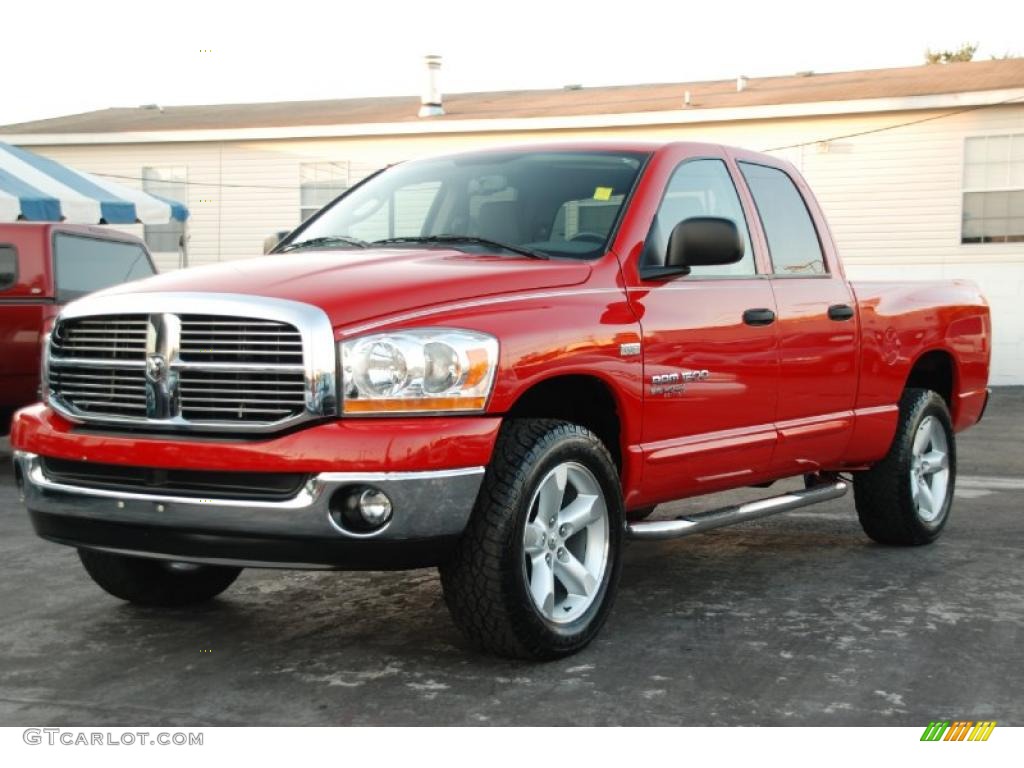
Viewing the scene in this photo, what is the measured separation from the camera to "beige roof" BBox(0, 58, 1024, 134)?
70.4ft

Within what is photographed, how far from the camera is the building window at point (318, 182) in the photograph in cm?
2455

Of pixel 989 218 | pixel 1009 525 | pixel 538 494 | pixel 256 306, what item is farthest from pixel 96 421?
pixel 989 218

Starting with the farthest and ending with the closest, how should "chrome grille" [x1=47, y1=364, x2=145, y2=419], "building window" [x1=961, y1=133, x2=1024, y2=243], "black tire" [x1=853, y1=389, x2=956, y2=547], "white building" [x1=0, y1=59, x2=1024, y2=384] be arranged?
"white building" [x1=0, y1=59, x2=1024, y2=384]
"building window" [x1=961, y1=133, x2=1024, y2=243]
"black tire" [x1=853, y1=389, x2=956, y2=547]
"chrome grille" [x1=47, y1=364, x2=145, y2=419]

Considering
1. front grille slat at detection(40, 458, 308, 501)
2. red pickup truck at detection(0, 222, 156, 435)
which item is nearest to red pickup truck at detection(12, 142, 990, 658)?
front grille slat at detection(40, 458, 308, 501)

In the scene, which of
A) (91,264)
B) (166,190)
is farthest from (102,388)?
(166,190)

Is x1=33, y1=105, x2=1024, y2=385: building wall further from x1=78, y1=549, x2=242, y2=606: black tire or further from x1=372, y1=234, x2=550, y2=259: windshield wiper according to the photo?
x1=78, y1=549, x2=242, y2=606: black tire

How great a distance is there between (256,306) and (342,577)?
218 centimetres

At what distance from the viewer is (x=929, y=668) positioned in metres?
4.68

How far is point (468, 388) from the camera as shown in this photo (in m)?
4.41

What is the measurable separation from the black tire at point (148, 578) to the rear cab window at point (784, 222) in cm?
274

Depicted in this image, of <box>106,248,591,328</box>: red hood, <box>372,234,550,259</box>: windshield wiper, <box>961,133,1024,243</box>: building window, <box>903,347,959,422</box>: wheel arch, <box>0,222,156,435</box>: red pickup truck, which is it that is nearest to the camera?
<box>106,248,591,328</box>: red hood

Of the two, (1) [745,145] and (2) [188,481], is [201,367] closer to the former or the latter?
(2) [188,481]

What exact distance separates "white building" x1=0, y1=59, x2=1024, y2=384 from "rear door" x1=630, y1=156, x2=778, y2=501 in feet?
50.5

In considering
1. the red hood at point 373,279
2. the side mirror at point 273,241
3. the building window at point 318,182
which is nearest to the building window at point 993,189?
the building window at point 318,182
